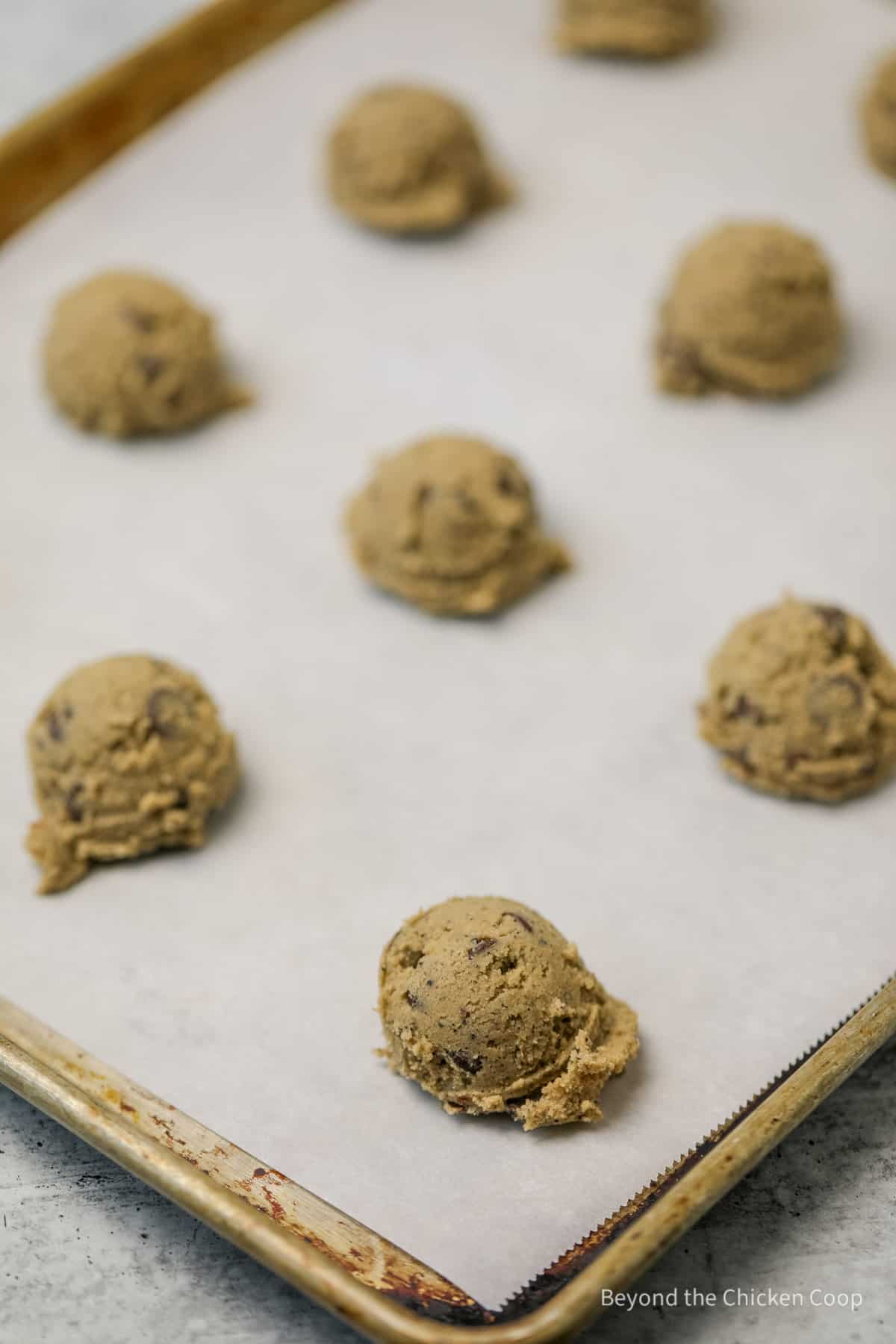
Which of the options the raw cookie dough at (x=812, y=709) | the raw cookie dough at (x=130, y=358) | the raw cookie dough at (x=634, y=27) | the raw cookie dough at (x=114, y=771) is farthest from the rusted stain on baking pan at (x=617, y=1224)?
the raw cookie dough at (x=634, y=27)

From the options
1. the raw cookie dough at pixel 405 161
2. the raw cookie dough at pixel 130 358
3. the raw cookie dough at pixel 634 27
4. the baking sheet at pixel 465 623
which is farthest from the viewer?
the raw cookie dough at pixel 634 27

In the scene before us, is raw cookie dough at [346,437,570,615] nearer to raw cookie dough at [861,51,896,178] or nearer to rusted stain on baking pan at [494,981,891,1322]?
rusted stain on baking pan at [494,981,891,1322]

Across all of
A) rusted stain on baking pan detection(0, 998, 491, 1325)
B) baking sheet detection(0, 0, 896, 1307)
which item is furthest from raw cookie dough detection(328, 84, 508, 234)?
rusted stain on baking pan detection(0, 998, 491, 1325)

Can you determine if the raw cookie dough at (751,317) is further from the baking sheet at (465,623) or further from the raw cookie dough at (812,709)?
the raw cookie dough at (812,709)

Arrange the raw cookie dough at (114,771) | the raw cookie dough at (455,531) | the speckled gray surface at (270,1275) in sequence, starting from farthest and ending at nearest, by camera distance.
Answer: the raw cookie dough at (455,531) < the raw cookie dough at (114,771) < the speckled gray surface at (270,1275)

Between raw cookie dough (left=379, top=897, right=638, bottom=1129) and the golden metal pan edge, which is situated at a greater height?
raw cookie dough (left=379, top=897, right=638, bottom=1129)

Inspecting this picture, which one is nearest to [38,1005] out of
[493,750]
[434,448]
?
[493,750]

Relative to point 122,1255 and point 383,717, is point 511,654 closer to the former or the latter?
point 383,717
